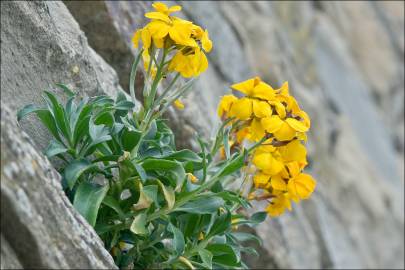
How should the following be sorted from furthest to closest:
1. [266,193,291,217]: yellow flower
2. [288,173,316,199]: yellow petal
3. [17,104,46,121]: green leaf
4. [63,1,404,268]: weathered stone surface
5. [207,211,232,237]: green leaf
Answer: [63,1,404,268]: weathered stone surface
[266,193,291,217]: yellow flower
[288,173,316,199]: yellow petal
[207,211,232,237]: green leaf
[17,104,46,121]: green leaf

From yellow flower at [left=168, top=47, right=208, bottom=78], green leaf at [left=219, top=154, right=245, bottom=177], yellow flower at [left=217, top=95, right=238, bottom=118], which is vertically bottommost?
green leaf at [left=219, top=154, right=245, bottom=177]

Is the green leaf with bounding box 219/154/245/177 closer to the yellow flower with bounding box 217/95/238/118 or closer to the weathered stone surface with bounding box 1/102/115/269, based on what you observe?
the yellow flower with bounding box 217/95/238/118

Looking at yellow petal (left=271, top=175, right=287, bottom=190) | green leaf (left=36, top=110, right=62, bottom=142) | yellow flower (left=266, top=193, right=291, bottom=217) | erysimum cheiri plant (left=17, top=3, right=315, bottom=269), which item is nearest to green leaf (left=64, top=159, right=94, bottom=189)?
erysimum cheiri plant (left=17, top=3, right=315, bottom=269)

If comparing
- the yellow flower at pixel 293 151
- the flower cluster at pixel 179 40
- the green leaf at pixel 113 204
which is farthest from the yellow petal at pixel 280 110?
the green leaf at pixel 113 204

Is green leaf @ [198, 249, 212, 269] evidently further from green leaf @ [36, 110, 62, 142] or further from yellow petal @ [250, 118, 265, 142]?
green leaf @ [36, 110, 62, 142]

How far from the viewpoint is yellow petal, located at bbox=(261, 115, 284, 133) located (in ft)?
8.66

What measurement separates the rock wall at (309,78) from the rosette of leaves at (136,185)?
15 centimetres

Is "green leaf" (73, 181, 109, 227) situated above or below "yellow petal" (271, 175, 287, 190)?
above

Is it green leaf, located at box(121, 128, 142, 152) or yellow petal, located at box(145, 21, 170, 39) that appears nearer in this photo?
yellow petal, located at box(145, 21, 170, 39)

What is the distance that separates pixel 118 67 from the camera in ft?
13.9

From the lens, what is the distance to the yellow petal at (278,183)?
3008mm

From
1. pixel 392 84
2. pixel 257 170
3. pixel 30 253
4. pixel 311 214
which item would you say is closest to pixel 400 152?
pixel 392 84

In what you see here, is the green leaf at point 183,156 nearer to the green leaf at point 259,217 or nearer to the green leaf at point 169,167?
the green leaf at point 169,167

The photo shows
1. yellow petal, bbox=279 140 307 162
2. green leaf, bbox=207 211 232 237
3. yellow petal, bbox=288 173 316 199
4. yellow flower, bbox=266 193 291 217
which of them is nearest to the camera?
yellow petal, bbox=279 140 307 162
